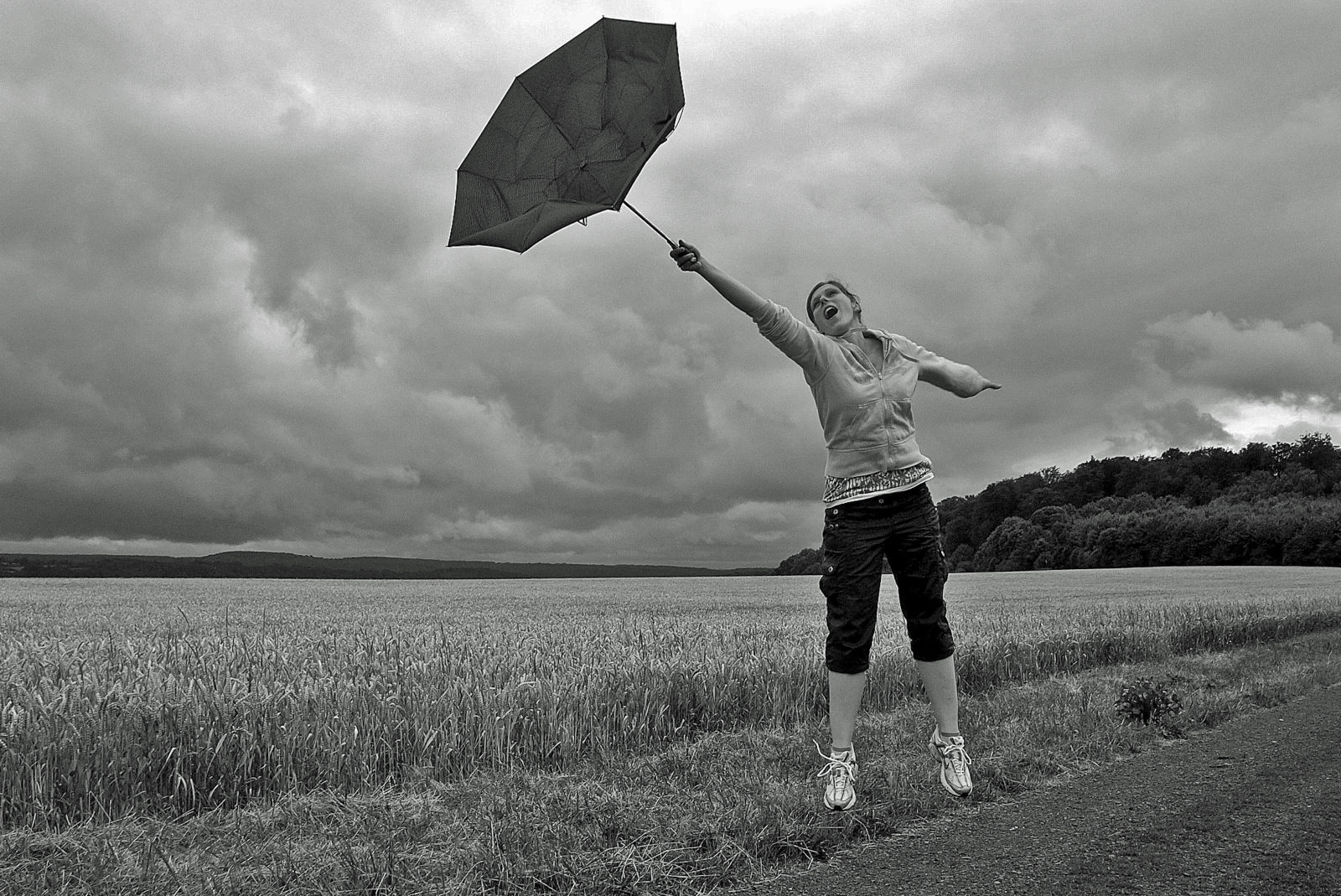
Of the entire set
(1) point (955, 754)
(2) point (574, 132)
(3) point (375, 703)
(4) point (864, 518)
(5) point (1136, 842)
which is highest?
(2) point (574, 132)

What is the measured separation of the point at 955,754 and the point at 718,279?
2741mm

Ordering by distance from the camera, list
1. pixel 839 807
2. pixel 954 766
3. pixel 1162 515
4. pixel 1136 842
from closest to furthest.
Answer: pixel 1136 842
pixel 839 807
pixel 954 766
pixel 1162 515

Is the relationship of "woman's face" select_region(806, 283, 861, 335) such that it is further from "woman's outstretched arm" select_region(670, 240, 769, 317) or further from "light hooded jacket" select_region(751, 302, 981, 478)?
"woman's outstretched arm" select_region(670, 240, 769, 317)

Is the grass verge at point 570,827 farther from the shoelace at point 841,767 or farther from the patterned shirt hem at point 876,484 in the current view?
the patterned shirt hem at point 876,484

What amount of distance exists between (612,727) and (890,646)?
13.1 ft

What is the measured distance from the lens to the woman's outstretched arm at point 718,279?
4.01m

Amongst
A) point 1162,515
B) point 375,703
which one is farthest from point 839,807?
point 1162,515

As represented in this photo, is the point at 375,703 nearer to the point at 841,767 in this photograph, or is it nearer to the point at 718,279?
the point at 841,767

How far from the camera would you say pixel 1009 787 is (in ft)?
15.7

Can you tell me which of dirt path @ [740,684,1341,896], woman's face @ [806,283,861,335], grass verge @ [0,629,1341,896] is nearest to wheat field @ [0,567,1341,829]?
grass verge @ [0,629,1341,896]

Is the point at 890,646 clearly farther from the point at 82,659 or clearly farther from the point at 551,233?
the point at 82,659

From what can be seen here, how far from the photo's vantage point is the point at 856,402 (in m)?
4.40

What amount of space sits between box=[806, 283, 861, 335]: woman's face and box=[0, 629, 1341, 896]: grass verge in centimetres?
237

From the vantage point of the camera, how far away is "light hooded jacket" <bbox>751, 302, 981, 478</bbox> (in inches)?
170
